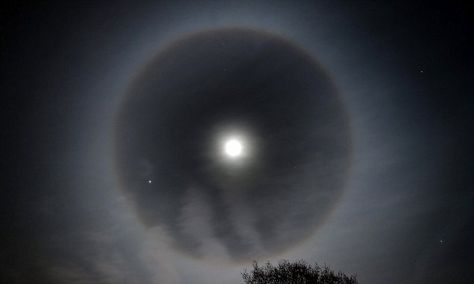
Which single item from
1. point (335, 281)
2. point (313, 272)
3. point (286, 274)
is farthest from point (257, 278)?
point (335, 281)

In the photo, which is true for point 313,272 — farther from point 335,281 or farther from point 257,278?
point 257,278

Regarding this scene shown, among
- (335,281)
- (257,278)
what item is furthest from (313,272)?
(257,278)

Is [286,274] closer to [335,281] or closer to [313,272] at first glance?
[313,272]

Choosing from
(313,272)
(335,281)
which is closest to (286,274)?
(313,272)

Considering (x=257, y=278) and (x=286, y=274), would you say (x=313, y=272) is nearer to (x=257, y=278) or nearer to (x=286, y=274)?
(x=286, y=274)

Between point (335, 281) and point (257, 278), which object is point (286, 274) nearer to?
point (257, 278)
